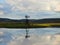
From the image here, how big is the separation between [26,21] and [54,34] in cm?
A: 73

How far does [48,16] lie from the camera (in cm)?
359

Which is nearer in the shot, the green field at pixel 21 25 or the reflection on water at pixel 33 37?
the green field at pixel 21 25

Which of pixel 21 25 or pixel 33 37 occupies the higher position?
pixel 21 25

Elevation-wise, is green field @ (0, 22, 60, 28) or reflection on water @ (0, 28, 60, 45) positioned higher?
green field @ (0, 22, 60, 28)

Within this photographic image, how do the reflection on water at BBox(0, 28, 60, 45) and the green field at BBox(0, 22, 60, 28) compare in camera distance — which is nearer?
the green field at BBox(0, 22, 60, 28)

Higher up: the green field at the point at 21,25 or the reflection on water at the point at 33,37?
the green field at the point at 21,25

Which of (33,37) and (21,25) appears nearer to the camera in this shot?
(21,25)

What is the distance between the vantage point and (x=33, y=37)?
12.7ft

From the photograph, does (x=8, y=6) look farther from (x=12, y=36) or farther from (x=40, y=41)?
(x=40, y=41)

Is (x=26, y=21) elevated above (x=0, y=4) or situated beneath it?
situated beneath

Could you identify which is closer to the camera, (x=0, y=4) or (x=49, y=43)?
(x=0, y=4)

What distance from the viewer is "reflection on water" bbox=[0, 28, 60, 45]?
3.78 meters

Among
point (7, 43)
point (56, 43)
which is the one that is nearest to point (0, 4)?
point (7, 43)

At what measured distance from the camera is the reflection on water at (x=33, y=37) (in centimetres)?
378
